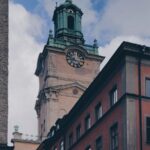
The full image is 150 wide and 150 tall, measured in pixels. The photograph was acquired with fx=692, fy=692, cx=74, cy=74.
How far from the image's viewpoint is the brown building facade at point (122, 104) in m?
55.7

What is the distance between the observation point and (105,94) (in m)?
61.9

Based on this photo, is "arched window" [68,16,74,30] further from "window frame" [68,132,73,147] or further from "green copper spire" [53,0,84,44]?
"window frame" [68,132,73,147]

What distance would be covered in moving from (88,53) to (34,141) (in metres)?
19.1

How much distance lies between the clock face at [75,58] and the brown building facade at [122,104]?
1839 inches

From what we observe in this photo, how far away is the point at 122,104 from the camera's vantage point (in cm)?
5697

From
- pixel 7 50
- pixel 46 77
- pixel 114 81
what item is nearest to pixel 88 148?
pixel 114 81

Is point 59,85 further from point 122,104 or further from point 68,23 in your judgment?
point 122,104

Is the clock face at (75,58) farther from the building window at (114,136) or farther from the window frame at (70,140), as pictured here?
the building window at (114,136)

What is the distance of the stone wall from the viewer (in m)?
42.3

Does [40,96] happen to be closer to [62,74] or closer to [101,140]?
[62,74]

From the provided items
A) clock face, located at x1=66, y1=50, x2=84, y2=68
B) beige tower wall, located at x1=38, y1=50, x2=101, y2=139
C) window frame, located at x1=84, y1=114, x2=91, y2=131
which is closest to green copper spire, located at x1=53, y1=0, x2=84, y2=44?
clock face, located at x1=66, y1=50, x2=84, y2=68

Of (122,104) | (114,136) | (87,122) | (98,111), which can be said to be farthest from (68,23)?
(122,104)

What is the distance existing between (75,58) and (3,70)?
230 ft

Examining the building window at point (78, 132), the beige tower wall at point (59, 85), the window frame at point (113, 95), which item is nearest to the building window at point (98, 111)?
the window frame at point (113, 95)
